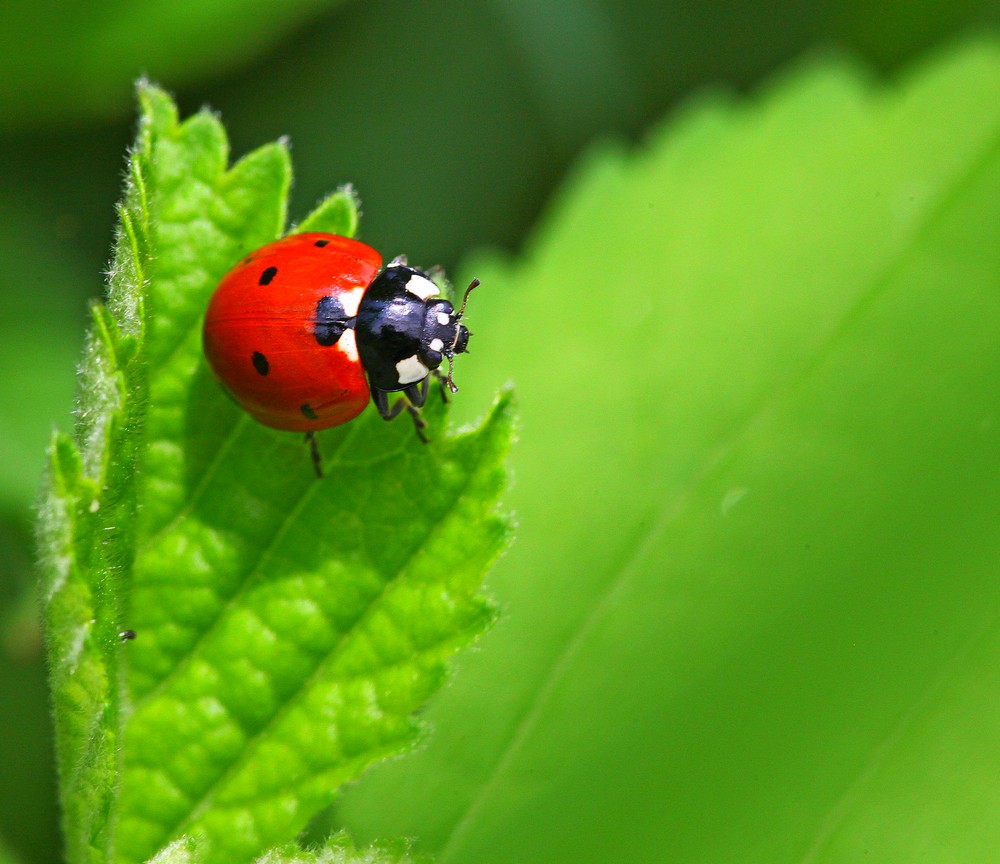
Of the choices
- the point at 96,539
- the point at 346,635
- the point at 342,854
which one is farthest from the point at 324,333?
the point at 342,854

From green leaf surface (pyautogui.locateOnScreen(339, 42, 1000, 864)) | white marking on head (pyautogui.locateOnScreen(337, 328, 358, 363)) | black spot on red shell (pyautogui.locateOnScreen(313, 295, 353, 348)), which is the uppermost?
black spot on red shell (pyautogui.locateOnScreen(313, 295, 353, 348))

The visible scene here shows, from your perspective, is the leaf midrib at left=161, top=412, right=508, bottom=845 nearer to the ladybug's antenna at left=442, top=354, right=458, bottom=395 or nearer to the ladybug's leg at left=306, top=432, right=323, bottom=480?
the ladybug's leg at left=306, top=432, right=323, bottom=480

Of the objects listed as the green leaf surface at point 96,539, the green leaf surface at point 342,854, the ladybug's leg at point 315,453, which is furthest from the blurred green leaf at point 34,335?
the green leaf surface at point 342,854

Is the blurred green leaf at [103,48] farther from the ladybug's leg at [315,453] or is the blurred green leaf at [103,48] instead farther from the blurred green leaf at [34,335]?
the ladybug's leg at [315,453]

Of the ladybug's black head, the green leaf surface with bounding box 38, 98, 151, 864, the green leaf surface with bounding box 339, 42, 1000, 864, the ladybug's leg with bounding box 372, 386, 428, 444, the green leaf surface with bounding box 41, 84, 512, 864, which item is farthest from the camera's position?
the ladybug's black head

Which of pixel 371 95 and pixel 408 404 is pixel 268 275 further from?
pixel 371 95

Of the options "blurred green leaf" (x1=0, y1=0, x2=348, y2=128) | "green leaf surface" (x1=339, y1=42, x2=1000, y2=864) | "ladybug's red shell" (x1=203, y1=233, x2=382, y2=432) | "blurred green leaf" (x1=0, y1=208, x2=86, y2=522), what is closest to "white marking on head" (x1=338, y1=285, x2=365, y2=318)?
"ladybug's red shell" (x1=203, y1=233, x2=382, y2=432)

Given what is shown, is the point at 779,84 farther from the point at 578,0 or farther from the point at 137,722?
Answer: the point at 137,722
